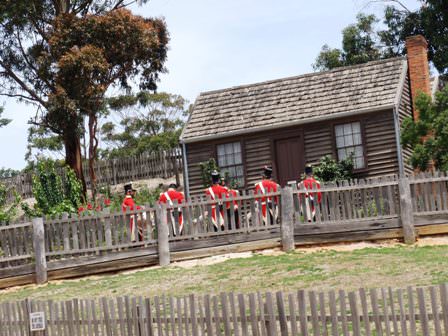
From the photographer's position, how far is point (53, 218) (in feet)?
71.6

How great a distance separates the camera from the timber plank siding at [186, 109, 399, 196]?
3044 cm

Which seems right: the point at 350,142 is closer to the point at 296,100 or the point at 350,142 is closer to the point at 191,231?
the point at 296,100

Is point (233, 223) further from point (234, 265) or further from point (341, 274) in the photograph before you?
point (341, 274)

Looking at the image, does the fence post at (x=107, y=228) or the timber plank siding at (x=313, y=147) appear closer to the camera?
the fence post at (x=107, y=228)

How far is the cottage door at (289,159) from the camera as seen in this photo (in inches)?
1248

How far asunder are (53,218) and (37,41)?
2274 centimetres

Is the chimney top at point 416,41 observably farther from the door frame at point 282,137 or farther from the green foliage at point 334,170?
the door frame at point 282,137

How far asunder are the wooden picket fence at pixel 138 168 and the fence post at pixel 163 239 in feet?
67.2

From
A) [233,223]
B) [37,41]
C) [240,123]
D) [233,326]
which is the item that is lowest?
[233,326]

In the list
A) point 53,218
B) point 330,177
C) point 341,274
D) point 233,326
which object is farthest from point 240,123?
point 233,326

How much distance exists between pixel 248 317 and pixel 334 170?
19.8 metres

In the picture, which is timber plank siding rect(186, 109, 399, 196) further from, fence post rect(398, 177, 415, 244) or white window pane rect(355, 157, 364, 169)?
fence post rect(398, 177, 415, 244)

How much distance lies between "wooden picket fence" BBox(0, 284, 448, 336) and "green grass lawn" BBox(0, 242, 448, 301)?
2.52 meters

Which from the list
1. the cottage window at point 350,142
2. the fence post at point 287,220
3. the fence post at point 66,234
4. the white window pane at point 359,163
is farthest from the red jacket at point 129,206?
the white window pane at point 359,163
